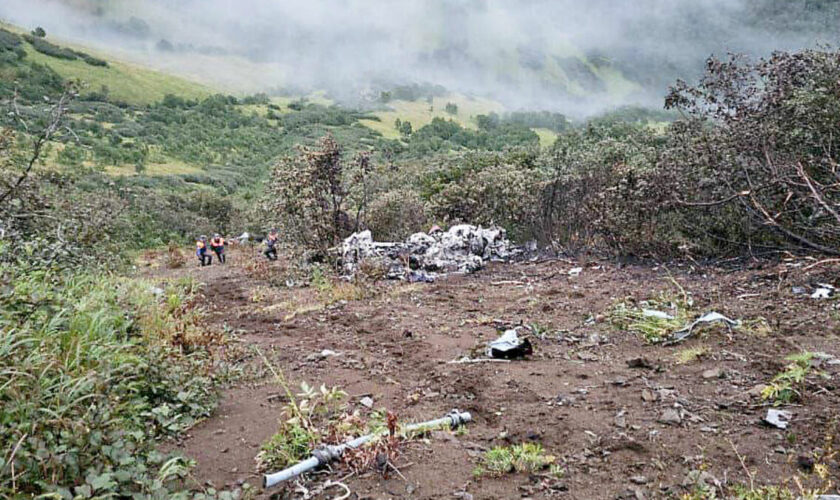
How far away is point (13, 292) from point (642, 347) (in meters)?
4.25

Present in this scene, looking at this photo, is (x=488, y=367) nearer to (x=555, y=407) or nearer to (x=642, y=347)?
(x=555, y=407)

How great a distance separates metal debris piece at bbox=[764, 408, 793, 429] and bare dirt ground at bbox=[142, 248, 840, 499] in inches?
1.6

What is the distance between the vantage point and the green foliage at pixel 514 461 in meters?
2.34

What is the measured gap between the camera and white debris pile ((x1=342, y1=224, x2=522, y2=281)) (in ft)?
30.9

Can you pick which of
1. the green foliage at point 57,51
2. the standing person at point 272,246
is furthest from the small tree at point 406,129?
the standing person at point 272,246

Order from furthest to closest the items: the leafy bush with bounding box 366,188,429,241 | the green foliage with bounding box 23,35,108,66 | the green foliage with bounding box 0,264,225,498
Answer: the green foliage with bounding box 23,35,108,66, the leafy bush with bounding box 366,188,429,241, the green foliage with bounding box 0,264,225,498

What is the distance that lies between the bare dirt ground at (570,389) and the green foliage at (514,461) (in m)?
0.04

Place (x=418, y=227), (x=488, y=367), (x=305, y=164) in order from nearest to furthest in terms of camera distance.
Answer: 1. (x=488, y=367)
2. (x=305, y=164)
3. (x=418, y=227)

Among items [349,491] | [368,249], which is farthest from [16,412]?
[368,249]

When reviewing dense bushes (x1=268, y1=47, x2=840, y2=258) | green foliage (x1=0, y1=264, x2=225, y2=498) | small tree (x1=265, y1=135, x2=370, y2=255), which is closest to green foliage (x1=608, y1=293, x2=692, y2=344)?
dense bushes (x1=268, y1=47, x2=840, y2=258)

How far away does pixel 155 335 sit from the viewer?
4047 millimetres

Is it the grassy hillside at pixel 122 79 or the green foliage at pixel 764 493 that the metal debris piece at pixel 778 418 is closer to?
the green foliage at pixel 764 493

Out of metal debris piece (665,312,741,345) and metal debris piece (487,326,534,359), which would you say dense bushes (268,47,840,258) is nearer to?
metal debris piece (665,312,741,345)

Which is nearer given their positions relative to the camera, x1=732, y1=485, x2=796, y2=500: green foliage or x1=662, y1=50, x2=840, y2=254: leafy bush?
x1=732, y1=485, x2=796, y2=500: green foliage
